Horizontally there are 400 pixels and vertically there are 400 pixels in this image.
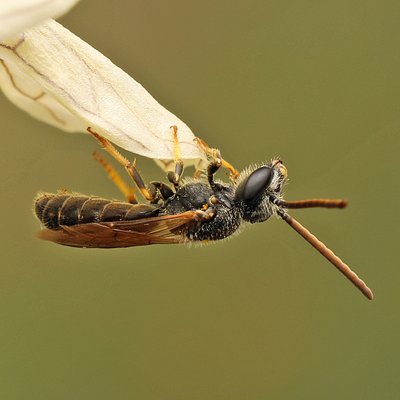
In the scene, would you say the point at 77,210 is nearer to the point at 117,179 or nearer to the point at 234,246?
the point at 117,179

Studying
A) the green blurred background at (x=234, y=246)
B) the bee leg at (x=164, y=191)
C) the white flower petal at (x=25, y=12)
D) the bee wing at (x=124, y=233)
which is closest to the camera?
the white flower petal at (x=25, y=12)

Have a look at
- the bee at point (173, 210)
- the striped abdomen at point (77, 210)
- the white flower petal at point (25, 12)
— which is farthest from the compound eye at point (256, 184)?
the white flower petal at point (25, 12)

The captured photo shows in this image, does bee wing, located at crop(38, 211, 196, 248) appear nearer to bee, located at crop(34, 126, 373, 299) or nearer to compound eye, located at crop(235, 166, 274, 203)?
bee, located at crop(34, 126, 373, 299)

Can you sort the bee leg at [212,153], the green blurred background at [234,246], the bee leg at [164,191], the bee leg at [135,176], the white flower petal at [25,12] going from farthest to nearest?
the green blurred background at [234,246] → the bee leg at [164,191] → the bee leg at [135,176] → the bee leg at [212,153] → the white flower petal at [25,12]

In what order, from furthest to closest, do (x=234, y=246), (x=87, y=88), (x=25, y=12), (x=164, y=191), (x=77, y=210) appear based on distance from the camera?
1. (x=234, y=246)
2. (x=164, y=191)
3. (x=77, y=210)
4. (x=87, y=88)
5. (x=25, y=12)

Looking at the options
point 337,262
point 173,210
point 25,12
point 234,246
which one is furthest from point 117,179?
point 234,246

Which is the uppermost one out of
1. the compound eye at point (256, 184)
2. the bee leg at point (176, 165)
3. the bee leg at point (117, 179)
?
the compound eye at point (256, 184)

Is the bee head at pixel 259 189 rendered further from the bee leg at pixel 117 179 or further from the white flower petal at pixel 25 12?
the white flower petal at pixel 25 12

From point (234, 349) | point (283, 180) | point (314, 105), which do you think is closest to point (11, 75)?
point (283, 180)

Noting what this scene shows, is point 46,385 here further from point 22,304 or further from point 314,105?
point 314,105
